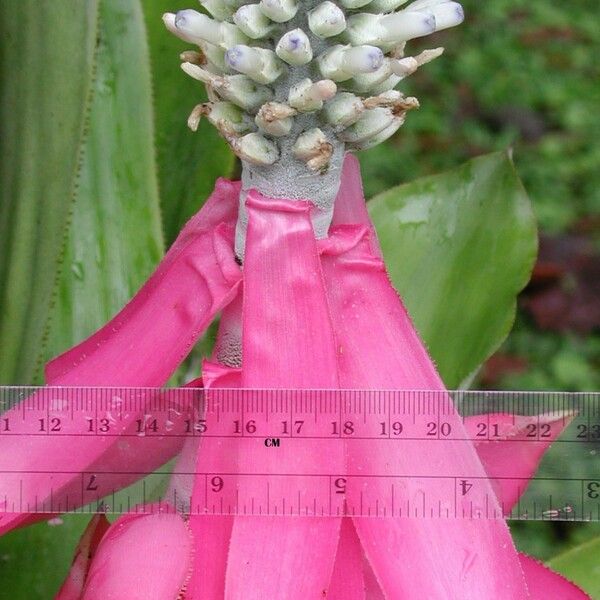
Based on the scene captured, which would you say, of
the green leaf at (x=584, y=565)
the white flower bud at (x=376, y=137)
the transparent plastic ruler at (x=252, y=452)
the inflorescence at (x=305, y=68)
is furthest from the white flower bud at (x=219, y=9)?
the green leaf at (x=584, y=565)

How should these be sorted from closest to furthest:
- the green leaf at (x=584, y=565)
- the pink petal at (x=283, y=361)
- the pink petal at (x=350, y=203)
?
1. the pink petal at (x=283, y=361)
2. the pink petal at (x=350, y=203)
3. the green leaf at (x=584, y=565)

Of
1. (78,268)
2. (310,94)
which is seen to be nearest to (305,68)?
(310,94)

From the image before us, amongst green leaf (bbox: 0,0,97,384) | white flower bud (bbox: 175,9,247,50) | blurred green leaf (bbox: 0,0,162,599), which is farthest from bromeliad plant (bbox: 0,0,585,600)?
blurred green leaf (bbox: 0,0,162,599)

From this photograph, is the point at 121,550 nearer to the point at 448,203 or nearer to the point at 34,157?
the point at 34,157

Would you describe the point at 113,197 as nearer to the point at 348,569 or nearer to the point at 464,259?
the point at 464,259

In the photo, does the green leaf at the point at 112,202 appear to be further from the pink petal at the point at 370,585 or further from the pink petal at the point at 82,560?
the pink petal at the point at 370,585

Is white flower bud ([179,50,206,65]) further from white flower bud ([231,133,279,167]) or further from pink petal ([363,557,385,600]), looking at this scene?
pink petal ([363,557,385,600])

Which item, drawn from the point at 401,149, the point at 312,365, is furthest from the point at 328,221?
the point at 401,149
